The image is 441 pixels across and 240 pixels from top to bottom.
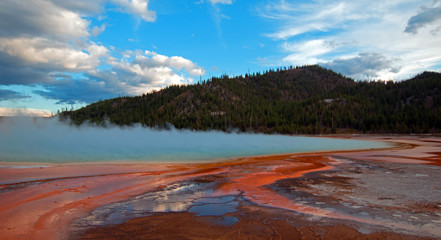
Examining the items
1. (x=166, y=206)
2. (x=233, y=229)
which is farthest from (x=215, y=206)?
(x=233, y=229)

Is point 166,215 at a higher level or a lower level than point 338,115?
lower

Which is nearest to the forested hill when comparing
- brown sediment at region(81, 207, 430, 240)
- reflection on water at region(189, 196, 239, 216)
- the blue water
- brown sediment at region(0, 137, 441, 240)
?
the blue water

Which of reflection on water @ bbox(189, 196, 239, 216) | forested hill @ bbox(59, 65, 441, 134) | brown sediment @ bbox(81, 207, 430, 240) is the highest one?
forested hill @ bbox(59, 65, 441, 134)

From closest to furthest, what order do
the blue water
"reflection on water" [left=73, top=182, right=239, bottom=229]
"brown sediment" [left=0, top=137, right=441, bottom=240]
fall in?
"brown sediment" [left=0, top=137, right=441, bottom=240], "reflection on water" [left=73, top=182, right=239, bottom=229], the blue water

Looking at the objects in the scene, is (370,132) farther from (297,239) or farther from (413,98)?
(297,239)

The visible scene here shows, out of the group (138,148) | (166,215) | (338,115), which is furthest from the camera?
(338,115)

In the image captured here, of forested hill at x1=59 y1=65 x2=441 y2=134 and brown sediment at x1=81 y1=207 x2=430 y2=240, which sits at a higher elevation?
forested hill at x1=59 y1=65 x2=441 y2=134

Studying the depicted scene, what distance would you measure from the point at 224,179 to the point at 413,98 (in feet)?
644

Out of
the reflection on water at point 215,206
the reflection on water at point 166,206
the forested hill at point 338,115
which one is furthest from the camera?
the forested hill at point 338,115

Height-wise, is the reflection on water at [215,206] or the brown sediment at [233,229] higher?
the brown sediment at [233,229]

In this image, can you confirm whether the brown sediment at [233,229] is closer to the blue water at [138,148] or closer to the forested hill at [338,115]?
the blue water at [138,148]

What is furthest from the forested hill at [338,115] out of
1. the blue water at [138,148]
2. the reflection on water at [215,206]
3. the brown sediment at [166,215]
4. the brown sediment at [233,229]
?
the brown sediment at [233,229]

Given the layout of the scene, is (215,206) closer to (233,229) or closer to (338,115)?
(233,229)

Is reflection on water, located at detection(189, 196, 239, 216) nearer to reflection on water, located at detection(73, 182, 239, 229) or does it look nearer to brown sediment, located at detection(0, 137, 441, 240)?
reflection on water, located at detection(73, 182, 239, 229)
